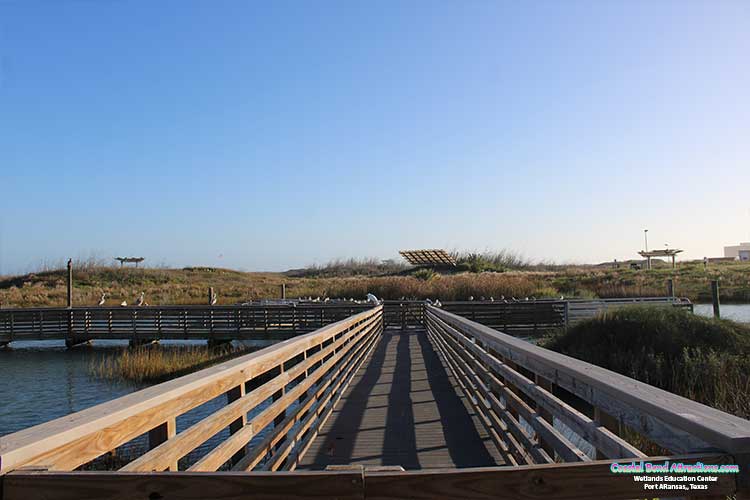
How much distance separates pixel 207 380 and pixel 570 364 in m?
1.98

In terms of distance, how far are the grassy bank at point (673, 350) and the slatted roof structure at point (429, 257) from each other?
39817 mm

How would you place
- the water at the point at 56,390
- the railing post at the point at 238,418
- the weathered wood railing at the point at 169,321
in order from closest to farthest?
the railing post at the point at 238,418, the water at the point at 56,390, the weathered wood railing at the point at 169,321

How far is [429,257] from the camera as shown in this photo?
185ft

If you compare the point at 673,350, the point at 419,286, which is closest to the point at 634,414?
the point at 673,350

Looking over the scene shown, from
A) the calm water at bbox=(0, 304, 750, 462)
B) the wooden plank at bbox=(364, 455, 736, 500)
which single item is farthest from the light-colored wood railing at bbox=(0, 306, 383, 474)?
the calm water at bbox=(0, 304, 750, 462)

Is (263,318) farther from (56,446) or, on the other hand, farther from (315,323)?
(56,446)

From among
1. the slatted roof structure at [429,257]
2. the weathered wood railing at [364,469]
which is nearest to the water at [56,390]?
the weathered wood railing at [364,469]

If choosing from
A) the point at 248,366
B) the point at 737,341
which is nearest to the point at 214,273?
the point at 737,341

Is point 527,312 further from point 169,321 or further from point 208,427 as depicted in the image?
point 208,427

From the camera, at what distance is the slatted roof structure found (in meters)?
55.8

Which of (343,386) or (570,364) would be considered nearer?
(570,364)

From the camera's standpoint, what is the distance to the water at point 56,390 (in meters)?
10.7

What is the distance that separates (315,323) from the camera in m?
22.6

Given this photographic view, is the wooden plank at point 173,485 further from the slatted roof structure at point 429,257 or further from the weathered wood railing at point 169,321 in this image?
the slatted roof structure at point 429,257
